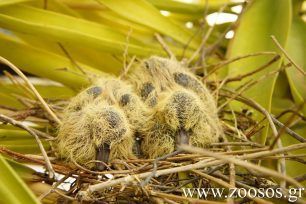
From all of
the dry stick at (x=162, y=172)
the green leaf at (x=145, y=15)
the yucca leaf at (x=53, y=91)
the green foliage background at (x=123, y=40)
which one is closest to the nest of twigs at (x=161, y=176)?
the dry stick at (x=162, y=172)

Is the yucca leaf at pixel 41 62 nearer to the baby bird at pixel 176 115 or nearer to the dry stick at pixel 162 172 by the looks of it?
the baby bird at pixel 176 115

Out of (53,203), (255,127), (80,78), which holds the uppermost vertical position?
(80,78)

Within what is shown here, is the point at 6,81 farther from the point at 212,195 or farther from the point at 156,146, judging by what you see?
the point at 212,195

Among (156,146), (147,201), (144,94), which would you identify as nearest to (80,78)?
(144,94)

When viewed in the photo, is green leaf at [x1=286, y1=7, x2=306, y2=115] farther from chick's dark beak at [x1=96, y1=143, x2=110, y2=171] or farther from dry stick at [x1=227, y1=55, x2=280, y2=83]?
Result: chick's dark beak at [x1=96, y1=143, x2=110, y2=171]

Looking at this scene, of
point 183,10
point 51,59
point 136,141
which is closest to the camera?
point 136,141

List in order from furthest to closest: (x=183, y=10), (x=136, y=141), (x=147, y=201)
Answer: (x=183, y=10) < (x=136, y=141) < (x=147, y=201)

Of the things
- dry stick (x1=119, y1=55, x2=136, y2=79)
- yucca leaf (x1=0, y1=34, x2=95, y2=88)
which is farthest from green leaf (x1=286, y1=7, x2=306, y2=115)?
yucca leaf (x1=0, y1=34, x2=95, y2=88)
